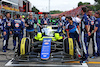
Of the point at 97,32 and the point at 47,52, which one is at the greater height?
the point at 97,32

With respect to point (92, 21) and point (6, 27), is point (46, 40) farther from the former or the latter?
point (6, 27)

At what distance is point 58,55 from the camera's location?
4.56 m

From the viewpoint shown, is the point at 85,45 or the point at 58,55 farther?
the point at 85,45

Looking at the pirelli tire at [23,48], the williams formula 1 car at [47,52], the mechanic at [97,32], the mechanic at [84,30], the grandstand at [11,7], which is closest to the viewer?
the williams formula 1 car at [47,52]

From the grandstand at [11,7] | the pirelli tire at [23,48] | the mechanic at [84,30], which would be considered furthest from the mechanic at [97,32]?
the grandstand at [11,7]

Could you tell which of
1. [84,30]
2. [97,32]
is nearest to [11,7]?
[97,32]

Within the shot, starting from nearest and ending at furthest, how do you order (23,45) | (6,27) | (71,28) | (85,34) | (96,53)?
(23,45), (85,34), (96,53), (71,28), (6,27)

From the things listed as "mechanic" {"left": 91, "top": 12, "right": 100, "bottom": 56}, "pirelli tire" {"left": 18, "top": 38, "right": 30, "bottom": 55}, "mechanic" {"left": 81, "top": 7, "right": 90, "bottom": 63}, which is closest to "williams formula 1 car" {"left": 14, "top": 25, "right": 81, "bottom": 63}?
"pirelli tire" {"left": 18, "top": 38, "right": 30, "bottom": 55}

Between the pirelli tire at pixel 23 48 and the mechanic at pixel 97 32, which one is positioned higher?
the mechanic at pixel 97 32

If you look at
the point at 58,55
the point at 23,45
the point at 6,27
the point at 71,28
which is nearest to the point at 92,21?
the point at 71,28

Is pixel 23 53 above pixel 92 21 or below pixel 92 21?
below

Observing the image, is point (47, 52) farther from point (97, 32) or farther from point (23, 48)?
point (97, 32)

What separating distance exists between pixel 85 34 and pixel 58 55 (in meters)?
1.36

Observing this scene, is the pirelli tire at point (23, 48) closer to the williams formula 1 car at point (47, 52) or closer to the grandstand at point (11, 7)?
the williams formula 1 car at point (47, 52)
